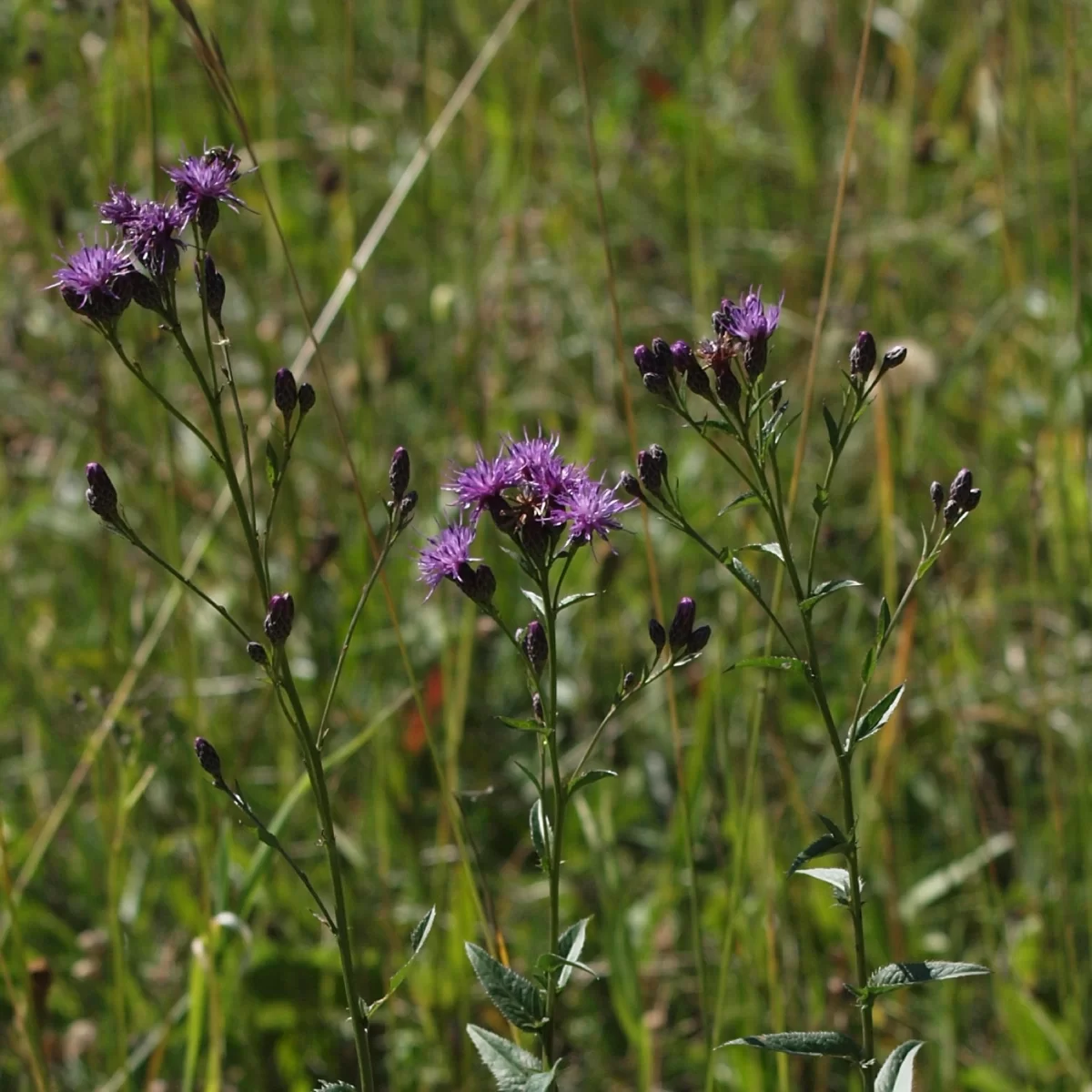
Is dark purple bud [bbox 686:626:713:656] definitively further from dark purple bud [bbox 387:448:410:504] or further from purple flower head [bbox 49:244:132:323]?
purple flower head [bbox 49:244:132:323]

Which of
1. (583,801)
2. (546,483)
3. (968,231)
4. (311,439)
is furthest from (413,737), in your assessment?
(968,231)

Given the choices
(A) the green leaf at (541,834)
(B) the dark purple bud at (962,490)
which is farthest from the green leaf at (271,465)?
(B) the dark purple bud at (962,490)

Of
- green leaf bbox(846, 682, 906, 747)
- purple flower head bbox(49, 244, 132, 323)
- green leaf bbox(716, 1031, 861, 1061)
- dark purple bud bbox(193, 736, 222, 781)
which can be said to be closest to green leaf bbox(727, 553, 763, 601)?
green leaf bbox(846, 682, 906, 747)

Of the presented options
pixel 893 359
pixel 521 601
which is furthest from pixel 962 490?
pixel 521 601

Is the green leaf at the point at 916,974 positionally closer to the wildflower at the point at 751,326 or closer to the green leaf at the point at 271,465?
the wildflower at the point at 751,326

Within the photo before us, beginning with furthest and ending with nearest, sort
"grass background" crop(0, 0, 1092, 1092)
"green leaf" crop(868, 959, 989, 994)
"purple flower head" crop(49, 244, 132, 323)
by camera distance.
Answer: "grass background" crop(0, 0, 1092, 1092) < "purple flower head" crop(49, 244, 132, 323) < "green leaf" crop(868, 959, 989, 994)

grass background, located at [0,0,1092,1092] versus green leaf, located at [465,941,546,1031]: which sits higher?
grass background, located at [0,0,1092,1092]
